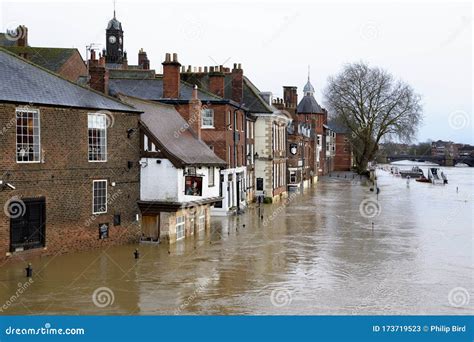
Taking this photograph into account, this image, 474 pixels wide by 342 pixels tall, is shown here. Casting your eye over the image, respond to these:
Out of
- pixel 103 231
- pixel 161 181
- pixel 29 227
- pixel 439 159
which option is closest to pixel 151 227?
pixel 161 181

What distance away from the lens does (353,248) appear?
1206 inches

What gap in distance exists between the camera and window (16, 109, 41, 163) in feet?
78.5

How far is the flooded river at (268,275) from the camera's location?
19.0 meters

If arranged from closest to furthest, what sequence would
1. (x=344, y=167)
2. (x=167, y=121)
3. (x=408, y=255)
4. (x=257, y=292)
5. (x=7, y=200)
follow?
(x=257, y=292), (x=7, y=200), (x=408, y=255), (x=167, y=121), (x=344, y=167)

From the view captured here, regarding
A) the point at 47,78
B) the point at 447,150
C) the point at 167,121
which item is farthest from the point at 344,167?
the point at 47,78

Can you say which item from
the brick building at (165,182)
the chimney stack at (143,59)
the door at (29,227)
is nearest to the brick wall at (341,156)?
the chimney stack at (143,59)

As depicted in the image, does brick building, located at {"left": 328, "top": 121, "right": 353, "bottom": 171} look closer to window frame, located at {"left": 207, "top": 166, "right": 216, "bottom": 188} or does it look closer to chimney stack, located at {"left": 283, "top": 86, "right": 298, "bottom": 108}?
chimney stack, located at {"left": 283, "top": 86, "right": 298, "bottom": 108}

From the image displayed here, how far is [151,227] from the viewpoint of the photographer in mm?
30031

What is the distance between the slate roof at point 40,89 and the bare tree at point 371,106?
67.7 metres

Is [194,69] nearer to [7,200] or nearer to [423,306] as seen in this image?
[7,200]

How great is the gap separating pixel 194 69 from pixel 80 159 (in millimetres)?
26222

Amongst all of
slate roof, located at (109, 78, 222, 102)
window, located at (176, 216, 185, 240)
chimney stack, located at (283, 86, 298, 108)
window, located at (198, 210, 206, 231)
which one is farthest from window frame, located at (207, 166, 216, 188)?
chimney stack, located at (283, 86, 298, 108)

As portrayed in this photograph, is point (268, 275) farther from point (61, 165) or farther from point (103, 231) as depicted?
point (61, 165)

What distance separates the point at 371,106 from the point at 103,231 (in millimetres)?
70475
